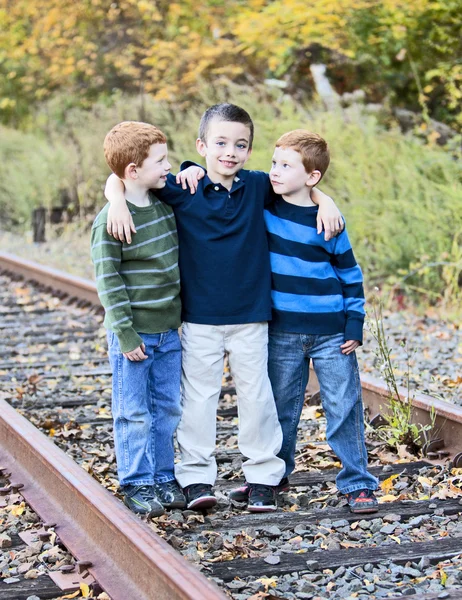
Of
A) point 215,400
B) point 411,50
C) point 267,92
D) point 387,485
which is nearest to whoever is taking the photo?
point 215,400

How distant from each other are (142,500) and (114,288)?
32.7 inches

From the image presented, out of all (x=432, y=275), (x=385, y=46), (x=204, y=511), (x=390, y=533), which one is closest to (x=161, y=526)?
(x=204, y=511)

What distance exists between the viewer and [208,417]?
3.84 meters

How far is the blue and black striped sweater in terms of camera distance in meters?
3.72

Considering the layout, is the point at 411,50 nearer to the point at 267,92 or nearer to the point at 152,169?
the point at 267,92

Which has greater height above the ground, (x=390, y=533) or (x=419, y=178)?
(x=419, y=178)

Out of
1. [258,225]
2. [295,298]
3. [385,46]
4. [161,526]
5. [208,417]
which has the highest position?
[385,46]

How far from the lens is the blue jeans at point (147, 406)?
3.74 m

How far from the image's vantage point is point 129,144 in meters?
3.59

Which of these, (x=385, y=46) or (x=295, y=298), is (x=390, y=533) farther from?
(x=385, y=46)

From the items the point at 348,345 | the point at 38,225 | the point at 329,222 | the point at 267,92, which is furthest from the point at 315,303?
the point at 267,92

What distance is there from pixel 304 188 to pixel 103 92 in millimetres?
18470

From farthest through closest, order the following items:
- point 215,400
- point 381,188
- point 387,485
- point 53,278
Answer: point 53,278, point 381,188, point 387,485, point 215,400

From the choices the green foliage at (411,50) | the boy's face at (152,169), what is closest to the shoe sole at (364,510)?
the boy's face at (152,169)
